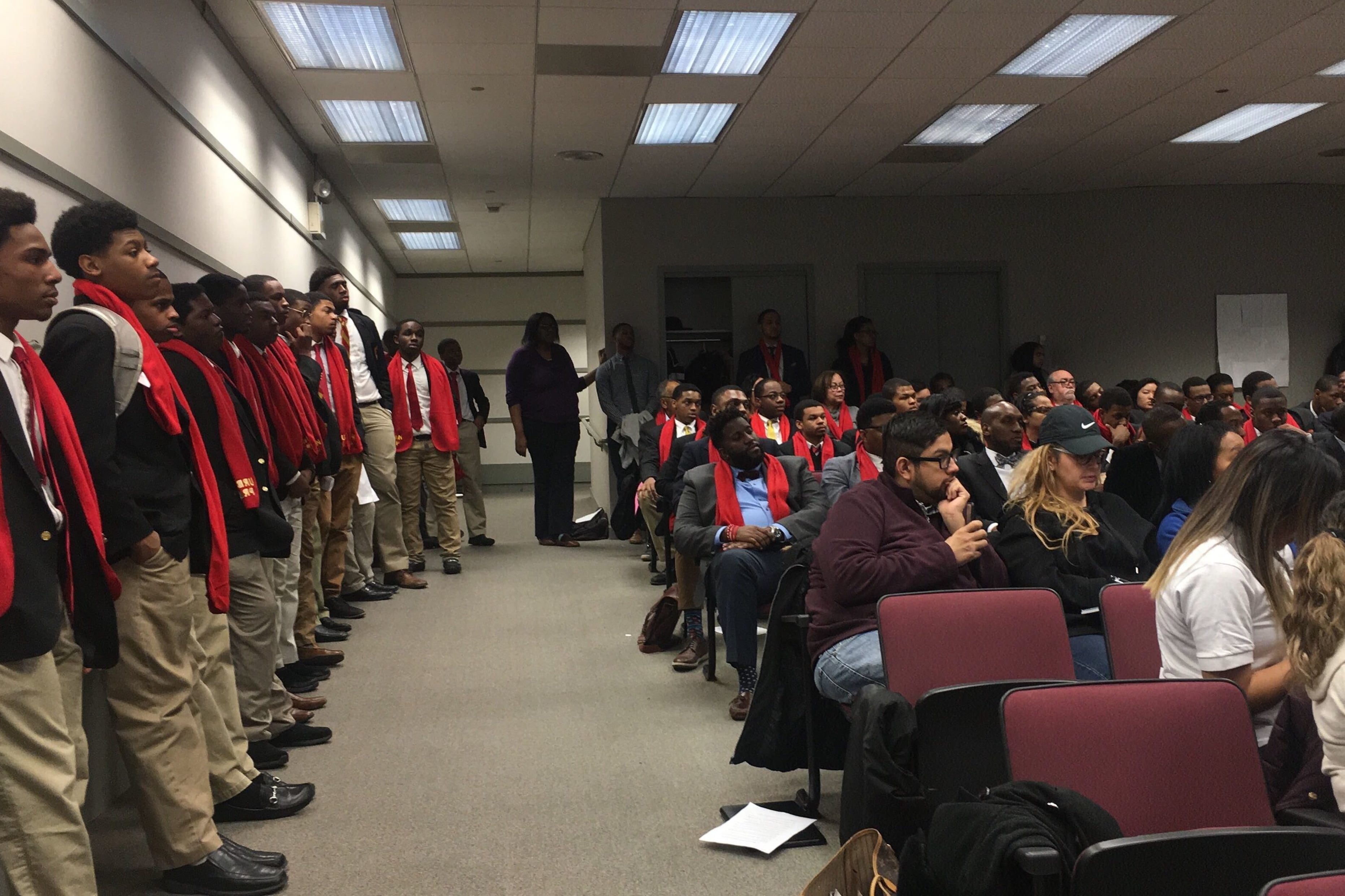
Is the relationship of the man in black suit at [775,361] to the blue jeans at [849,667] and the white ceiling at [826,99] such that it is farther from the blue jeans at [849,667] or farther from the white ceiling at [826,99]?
the blue jeans at [849,667]

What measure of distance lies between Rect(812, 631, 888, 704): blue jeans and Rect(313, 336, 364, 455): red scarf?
306 cm

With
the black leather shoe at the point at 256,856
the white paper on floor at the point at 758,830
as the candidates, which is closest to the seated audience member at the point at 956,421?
the white paper on floor at the point at 758,830

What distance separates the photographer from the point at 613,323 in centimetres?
1009

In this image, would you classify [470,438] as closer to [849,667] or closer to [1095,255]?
[849,667]

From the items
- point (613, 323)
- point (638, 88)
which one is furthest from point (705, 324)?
point (638, 88)

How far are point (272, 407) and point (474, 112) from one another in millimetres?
3784

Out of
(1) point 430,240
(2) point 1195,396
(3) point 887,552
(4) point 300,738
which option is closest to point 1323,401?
(2) point 1195,396

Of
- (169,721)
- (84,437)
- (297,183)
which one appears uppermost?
(297,183)

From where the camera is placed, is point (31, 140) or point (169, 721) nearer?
point (169, 721)

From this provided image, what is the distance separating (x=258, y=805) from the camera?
3.10 m

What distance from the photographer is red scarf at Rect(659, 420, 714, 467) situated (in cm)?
680

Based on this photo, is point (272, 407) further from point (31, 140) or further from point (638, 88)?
point (638, 88)

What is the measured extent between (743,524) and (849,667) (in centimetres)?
173

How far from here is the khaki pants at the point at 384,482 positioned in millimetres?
6379
